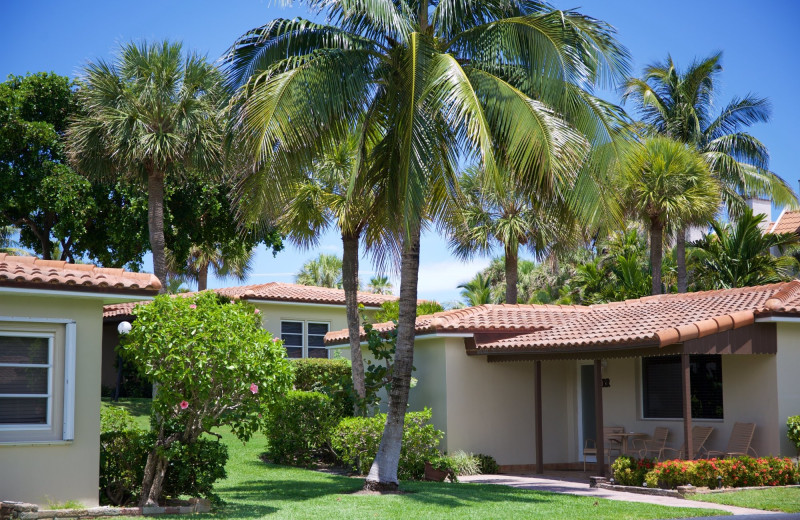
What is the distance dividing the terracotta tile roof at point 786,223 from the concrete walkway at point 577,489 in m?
21.6

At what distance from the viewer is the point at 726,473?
1435 centimetres

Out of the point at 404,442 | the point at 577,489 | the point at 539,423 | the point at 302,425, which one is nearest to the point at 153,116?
the point at 302,425

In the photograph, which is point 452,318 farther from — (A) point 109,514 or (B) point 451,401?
(A) point 109,514

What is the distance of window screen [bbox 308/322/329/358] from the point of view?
29469mm

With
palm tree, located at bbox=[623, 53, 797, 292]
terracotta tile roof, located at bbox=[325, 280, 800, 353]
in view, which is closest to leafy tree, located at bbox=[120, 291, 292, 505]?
terracotta tile roof, located at bbox=[325, 280, 800, 353]

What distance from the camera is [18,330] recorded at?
412 inches

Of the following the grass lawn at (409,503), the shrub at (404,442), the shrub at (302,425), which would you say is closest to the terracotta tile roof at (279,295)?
the shrub at (302,425)

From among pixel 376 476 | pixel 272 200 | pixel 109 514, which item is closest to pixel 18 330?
pixel 109 514

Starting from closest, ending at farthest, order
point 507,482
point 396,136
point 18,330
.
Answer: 1. point 18,330
2. point 396,136
3. point 507,482

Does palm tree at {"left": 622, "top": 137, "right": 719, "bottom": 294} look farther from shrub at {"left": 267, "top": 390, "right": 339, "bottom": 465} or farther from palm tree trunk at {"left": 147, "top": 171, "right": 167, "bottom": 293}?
palm tree trunk at {"left": 147, "top": 171, "right": 167, "bottom": 293}

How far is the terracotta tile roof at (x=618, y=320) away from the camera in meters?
15.1

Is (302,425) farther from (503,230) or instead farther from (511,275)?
(511,275)

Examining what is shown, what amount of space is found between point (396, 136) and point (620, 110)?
3745 mm

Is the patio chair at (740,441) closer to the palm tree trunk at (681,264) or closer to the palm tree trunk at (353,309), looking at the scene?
the palm tree trunk at (353,309)
